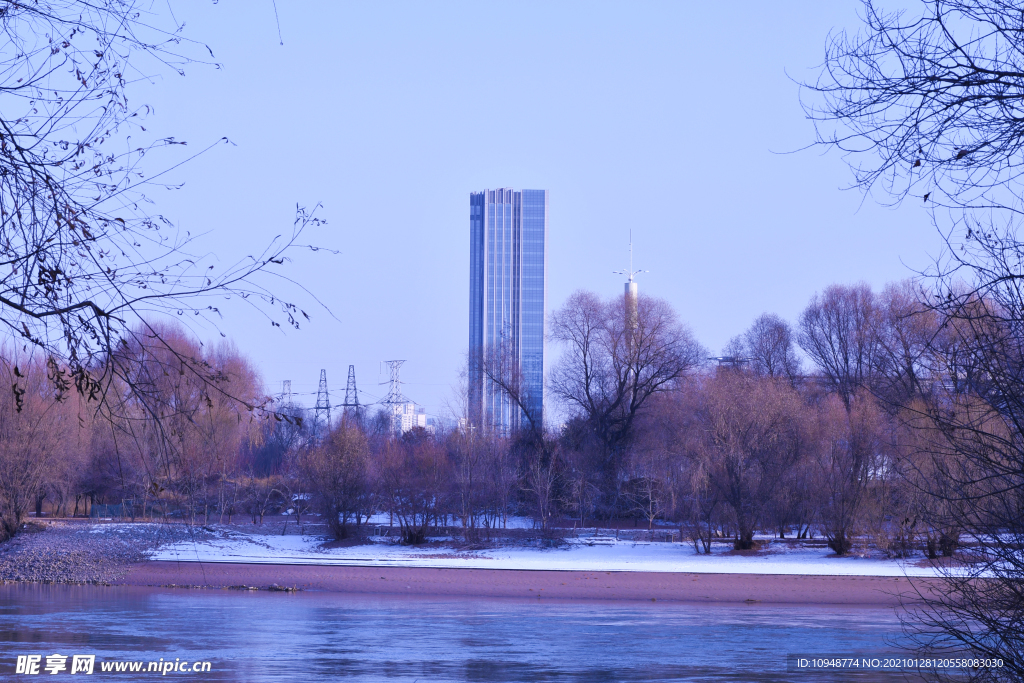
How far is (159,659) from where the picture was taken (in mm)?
14836

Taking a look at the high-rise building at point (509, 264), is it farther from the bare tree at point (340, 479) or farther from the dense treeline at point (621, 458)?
the bare tree at point (340, 479)

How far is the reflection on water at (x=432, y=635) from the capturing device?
14.4m

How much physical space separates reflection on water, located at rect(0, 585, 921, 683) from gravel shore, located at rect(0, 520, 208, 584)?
11.1 feet

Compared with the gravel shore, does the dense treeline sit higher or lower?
higher

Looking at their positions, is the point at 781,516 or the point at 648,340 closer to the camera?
the point at 781,516

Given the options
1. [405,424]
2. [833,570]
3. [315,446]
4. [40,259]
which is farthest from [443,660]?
[405,424]

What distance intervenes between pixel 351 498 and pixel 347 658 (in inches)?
971

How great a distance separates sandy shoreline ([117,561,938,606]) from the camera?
25.7m

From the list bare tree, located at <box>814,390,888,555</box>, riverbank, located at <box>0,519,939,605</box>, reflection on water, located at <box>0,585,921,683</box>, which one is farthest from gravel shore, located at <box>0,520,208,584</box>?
bare tree, located at <box>814,390,888,555</box>

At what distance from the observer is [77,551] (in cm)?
3077

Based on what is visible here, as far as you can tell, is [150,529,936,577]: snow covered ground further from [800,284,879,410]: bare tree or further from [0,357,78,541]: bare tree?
[800,284,879,410]: bare tree

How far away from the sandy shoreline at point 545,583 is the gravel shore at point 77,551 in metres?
1.07

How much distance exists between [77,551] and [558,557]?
16534mm

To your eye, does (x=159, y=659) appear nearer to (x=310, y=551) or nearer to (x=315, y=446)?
(x=310, y=551)
